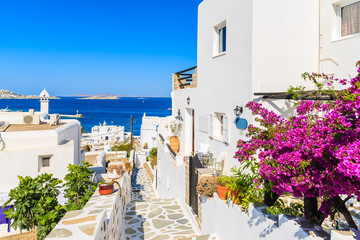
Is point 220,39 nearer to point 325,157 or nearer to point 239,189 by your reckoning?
point 239,189

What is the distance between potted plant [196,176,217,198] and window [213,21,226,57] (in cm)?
441

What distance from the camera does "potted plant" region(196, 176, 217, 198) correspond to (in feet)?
22.6

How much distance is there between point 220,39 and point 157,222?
6.75 metres

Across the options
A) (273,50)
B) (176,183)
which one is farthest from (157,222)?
(273,50)

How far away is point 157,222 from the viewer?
8.31 metres

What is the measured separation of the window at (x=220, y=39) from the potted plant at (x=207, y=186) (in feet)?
14.5

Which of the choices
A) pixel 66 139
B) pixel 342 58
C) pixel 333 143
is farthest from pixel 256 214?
pixel 66 139

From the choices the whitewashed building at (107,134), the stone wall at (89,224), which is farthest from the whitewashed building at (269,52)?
the whitewashed building at (107,134)

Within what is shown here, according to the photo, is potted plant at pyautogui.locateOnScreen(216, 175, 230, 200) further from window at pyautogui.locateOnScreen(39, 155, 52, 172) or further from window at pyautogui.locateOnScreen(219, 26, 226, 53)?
window at pyautogui.locateOnScreen(39, 155, 52, 172)

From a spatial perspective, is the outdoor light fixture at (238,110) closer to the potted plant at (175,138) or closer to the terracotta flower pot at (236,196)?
the terracotta flower pot at (236,196)

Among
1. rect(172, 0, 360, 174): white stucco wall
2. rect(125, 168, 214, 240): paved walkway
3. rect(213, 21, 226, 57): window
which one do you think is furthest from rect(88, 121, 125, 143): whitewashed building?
rect(172, 0, 360, 174): white stucco wall

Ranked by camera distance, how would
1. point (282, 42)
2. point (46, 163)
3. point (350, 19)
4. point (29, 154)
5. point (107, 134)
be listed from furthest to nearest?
point (107, 134)
point (46, 163)
point (29, 154)
point (282, 42)
point (350, 19)

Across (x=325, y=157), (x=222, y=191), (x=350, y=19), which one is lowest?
(x=222, y=191)

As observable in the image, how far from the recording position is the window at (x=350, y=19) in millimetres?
6918
